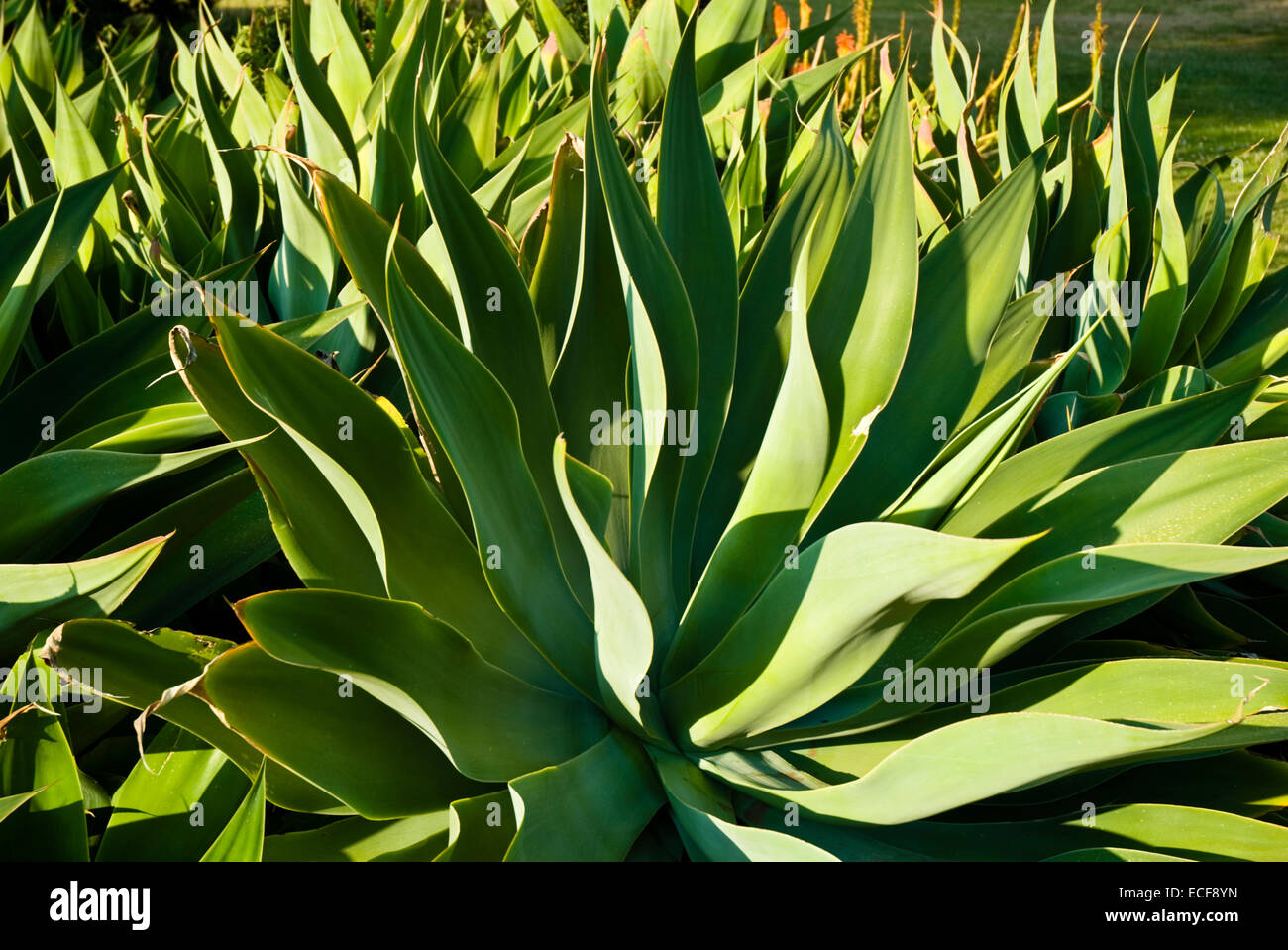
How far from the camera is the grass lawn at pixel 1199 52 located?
9883mm

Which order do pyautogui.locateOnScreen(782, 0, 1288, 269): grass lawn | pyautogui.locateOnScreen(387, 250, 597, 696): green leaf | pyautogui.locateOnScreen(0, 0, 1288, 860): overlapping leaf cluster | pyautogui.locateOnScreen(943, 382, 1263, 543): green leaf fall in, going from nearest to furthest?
pyautogui.locateOnScreen(0, 0, 1288, 860): overlapping leaf cluster, pyautogui.locateOnScreen(387, 250, 597, 696): green leaf, pyautogui.locateOnScreen(943, 382, 1263, 543): green leaf, pyautogui.locateOnScreen(782, 0, 1288, 269): grass lawn

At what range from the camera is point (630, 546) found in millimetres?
1333

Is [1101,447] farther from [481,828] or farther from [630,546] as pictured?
[481,828]

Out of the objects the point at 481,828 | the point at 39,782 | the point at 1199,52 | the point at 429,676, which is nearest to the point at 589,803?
the point at 481,828

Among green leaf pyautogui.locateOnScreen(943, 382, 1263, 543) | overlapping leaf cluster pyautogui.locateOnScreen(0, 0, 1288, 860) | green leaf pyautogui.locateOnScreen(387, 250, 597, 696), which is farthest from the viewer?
green leaf pyautogui.locateOnScreen(943, 382, 1263, 543)

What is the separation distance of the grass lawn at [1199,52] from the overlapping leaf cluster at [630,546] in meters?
5.93

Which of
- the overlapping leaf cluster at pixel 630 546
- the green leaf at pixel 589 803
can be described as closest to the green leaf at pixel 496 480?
the overlapping leaf cluster at pixel 630 546

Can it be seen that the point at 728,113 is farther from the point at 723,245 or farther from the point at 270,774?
the point at 270,774

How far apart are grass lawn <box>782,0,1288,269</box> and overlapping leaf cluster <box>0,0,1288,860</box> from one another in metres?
5.93

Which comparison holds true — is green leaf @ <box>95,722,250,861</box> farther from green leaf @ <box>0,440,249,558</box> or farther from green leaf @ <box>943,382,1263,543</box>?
green leaf @ <box>943,382,1263,543</box>

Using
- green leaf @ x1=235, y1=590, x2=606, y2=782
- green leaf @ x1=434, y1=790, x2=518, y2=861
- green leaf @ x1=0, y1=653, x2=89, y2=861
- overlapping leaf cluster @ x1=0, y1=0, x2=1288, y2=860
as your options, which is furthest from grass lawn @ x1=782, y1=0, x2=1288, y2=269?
green leaf @ x1=0, y1=653, x2=89, y2=861

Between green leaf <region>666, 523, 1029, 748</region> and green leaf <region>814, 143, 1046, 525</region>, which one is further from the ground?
green leaf <region>814, 143, 1046, 525</region>

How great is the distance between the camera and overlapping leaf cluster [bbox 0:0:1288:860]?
3.50ft

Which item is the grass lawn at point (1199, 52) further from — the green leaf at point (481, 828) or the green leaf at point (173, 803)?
the green leaf at point (173, 803)
